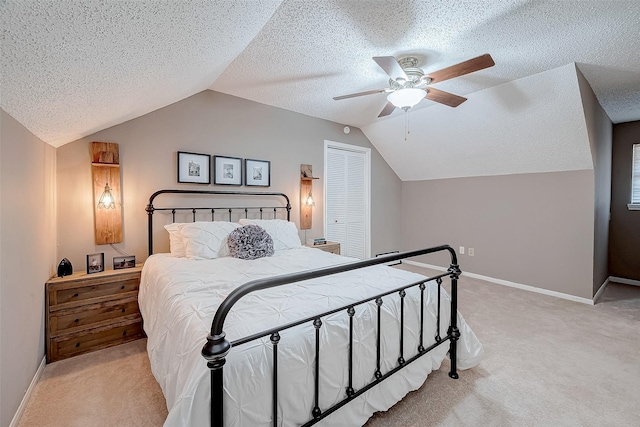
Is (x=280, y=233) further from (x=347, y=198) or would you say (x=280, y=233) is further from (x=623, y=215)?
(x=623, y=215)

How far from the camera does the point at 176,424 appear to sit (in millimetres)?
950

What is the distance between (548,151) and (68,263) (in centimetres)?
524

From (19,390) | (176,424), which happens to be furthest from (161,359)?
(19,390)

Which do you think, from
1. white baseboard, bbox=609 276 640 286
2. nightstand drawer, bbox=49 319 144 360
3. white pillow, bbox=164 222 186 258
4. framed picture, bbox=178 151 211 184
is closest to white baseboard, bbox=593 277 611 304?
white baseboard, bbox=609 276 640 286

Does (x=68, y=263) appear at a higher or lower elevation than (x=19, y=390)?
higher

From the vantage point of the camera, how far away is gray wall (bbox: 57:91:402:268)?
2568 millimetres

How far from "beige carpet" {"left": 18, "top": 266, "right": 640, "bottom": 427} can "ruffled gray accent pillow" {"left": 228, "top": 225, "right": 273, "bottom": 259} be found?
3.64ft

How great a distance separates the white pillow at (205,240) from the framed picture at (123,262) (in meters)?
0.52

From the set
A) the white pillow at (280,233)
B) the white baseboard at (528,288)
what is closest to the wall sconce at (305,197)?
the white pillow at (280,233)

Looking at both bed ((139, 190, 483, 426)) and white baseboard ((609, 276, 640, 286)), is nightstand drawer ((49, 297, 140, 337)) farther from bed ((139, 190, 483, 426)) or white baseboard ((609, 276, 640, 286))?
white baseboard ((609, 276, 640, 286))

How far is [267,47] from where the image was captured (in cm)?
227

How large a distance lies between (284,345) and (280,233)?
2.07 m

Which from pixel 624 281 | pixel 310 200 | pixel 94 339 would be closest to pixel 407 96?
pixel 310 200

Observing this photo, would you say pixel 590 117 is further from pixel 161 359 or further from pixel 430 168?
pixel 161 359
